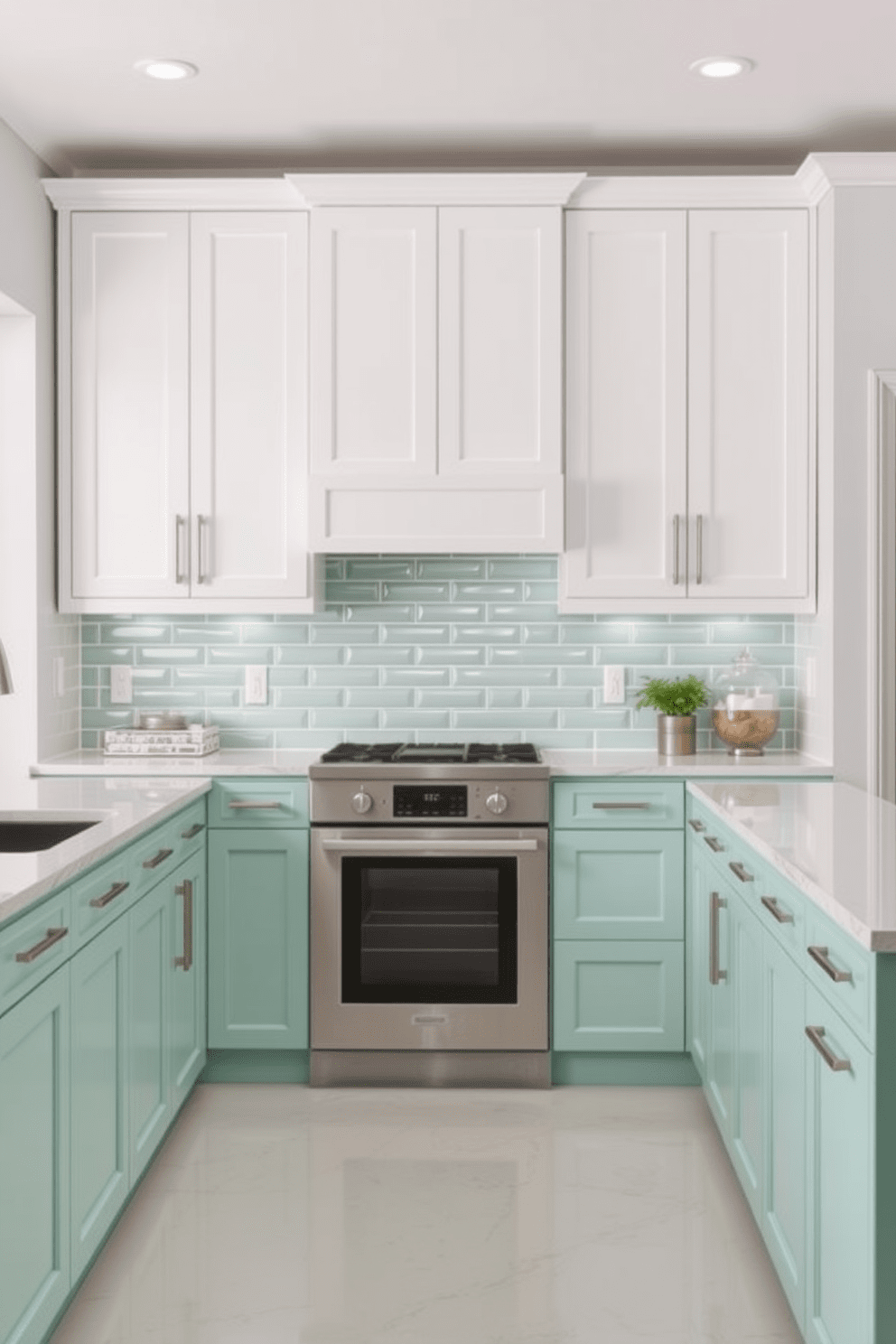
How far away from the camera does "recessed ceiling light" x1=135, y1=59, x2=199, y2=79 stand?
365 centimetres

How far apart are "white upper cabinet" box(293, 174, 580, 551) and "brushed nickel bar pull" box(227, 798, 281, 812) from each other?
79cm

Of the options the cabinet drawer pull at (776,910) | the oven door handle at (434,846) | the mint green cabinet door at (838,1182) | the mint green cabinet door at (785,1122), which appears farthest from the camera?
the oven door handle at (434,846)

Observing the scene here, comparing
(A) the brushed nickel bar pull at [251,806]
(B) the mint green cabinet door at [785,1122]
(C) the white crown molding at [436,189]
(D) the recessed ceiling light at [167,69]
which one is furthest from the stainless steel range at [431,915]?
(D) the recessed ceiling light at [167,69]

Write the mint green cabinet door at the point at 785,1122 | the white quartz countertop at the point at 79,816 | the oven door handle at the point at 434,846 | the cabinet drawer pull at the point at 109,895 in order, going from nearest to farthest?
the white quartz countertop at the point at 79,816 → the mint green cabinet door at the point at 785,1122 → the cabinet drawer pull at the point at 109,895 → the oven door handle at the point at 434,846

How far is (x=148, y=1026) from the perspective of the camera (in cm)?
329

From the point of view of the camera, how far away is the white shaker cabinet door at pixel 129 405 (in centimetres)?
429

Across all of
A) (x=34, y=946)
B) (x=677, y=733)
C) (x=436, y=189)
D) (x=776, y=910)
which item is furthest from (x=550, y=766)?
(x=34, y=946)

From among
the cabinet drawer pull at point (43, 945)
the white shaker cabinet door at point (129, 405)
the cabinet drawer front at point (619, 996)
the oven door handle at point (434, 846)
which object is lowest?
the cabinet drawer front at point (619, 996)

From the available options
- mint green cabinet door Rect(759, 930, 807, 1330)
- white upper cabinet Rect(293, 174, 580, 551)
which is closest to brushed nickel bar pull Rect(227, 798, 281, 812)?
white upper cabinet Rect(293, 174, 580, 551)

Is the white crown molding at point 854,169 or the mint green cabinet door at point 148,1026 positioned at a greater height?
the white crown molding at point 854,169

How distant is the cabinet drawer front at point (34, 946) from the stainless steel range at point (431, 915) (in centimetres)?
156

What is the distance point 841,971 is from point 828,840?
64 centimetres

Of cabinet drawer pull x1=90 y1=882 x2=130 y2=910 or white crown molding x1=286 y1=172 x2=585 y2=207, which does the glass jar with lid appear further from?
cabinet drawer pull x1=90 y1=882 x2=130 y2=910

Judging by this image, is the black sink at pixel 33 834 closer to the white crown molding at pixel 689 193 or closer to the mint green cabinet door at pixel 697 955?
the mint green cabinet door at pixel 697 955
